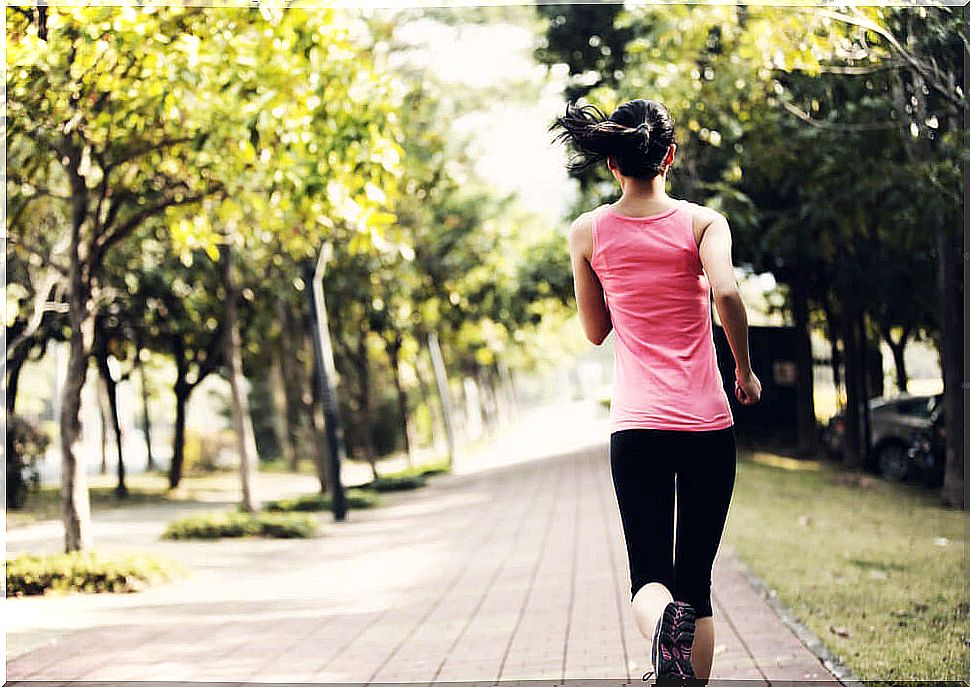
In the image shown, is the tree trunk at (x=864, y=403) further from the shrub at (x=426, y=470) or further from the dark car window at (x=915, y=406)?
the shrub at (x=426, y=470)

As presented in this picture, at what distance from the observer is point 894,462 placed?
18.2 m

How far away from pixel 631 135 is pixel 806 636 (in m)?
3.69

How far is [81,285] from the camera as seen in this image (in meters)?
10.8

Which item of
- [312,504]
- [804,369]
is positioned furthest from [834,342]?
[312,504]

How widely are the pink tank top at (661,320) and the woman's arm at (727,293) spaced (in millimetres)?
65

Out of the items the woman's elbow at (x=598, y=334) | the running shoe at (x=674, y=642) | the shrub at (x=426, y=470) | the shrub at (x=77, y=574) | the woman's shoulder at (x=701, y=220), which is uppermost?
the woman's shoulder at (x=701, y=220)

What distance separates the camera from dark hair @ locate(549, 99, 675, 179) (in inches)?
139

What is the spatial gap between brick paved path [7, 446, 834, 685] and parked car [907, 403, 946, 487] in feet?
18.0

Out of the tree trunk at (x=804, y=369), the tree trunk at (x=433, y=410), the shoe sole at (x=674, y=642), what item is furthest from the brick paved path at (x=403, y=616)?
the tree trunk at (x=433, y=410)

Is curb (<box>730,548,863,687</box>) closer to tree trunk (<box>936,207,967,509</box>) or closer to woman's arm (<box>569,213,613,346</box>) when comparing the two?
woman's arm (<box>569,213,613,346</box>)

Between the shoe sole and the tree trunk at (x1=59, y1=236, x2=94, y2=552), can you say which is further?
the tree trunk at (x1=59, y1=236, x2=94, y2=552)

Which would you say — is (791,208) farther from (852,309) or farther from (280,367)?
(280,367)

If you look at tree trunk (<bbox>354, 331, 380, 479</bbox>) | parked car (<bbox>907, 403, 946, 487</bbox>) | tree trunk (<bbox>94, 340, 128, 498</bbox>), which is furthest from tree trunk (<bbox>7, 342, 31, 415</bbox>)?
parked car (<bbox>907, 403, 946, 487</bbox>)

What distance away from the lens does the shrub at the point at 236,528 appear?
14.9 m
